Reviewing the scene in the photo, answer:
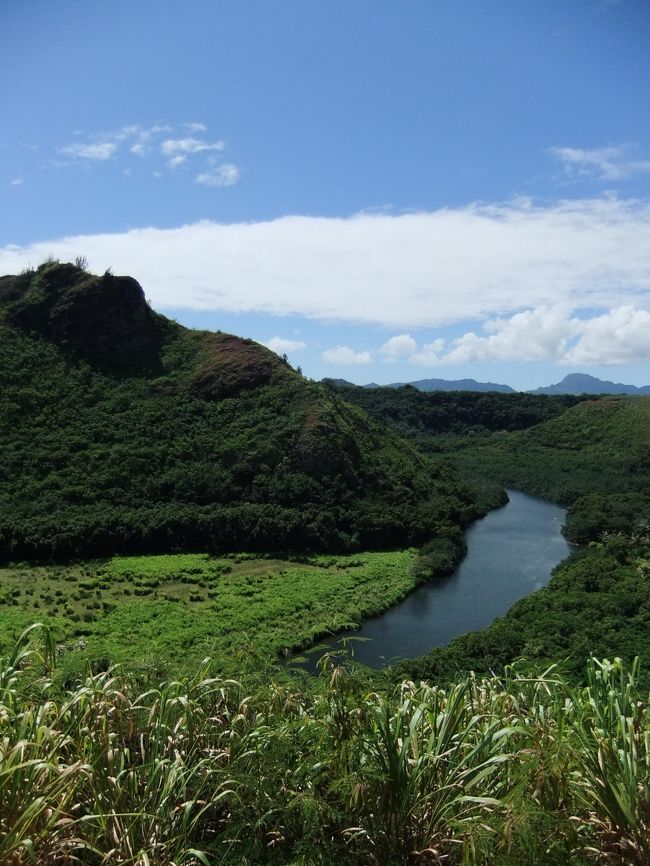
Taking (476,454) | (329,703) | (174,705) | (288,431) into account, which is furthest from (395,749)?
(476,454)

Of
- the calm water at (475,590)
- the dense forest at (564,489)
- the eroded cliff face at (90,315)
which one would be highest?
the eroded cliff face at (90,315)

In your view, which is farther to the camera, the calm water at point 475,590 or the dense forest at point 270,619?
the calm water at point 475,590

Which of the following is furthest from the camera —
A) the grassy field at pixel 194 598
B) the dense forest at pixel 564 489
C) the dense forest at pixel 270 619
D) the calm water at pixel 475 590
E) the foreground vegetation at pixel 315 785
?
the calm water at pixel 475 590

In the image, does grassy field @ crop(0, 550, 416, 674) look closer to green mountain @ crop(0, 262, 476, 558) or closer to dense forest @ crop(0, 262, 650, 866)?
dense forest @ crop(0, 262, 650, 866)

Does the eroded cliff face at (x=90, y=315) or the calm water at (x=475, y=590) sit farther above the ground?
the eroded cliff face at (x=90, y=315)

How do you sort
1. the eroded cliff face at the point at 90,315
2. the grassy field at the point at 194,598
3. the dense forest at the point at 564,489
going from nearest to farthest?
1. the dense forest at the point at 564,489
2. the grassy field at the point at 194,598
3. the eroded cliff face at the point at 90,315

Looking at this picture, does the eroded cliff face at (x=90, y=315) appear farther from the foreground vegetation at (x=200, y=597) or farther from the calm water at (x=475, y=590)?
the calm water at (x=475, y=590)

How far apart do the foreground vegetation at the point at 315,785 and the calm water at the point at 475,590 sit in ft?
39.7

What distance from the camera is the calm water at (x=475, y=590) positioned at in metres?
28.1

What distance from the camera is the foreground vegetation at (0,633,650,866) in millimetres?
4328

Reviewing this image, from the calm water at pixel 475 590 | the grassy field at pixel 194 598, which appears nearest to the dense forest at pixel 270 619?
the grassy field at pixel 194 598

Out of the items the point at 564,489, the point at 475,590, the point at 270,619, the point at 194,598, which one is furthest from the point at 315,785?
the point at 564,489

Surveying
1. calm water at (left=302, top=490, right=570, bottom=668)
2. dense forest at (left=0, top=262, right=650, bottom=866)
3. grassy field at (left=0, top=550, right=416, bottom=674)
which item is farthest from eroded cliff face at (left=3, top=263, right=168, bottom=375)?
calm water at (left=302, top=490, right=570, bottom=668)

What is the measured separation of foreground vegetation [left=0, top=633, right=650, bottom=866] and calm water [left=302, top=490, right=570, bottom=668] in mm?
Answer: 12091
